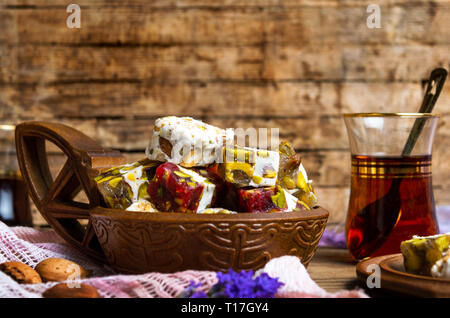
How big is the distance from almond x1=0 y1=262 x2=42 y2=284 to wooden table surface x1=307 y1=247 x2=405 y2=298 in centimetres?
46

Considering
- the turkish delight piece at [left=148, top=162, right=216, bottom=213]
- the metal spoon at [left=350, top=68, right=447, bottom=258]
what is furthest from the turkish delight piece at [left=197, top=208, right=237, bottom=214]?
the metal spoon at [left=350, top=68, right=447, bottom=258]

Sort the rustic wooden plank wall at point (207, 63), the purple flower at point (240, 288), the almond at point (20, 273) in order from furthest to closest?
the rustic wooden plank wall at point (207, 63), the almond at point (20, 273), the purple flower at point (240, 288)

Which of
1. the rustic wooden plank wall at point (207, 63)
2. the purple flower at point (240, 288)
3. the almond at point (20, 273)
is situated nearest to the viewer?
the purple flower at point (240, 288)

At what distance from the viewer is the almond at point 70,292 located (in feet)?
2.30

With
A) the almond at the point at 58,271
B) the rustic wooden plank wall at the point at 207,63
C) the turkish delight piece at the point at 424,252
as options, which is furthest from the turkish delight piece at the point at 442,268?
the rustic wooden plank wall at the point at 207,63

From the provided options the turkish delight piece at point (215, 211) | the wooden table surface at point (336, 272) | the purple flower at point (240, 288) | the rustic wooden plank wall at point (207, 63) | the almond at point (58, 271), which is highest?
the rustic wooden plank wall at point (207, 63)

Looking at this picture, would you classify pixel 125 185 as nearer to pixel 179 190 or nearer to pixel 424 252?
pixel 179 190

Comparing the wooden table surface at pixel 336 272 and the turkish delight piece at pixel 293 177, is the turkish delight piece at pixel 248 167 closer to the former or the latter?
the turkish delight piece at pixel 293 177

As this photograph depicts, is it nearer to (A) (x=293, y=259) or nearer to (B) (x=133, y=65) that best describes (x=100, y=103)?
(B) (x=133, y=65)

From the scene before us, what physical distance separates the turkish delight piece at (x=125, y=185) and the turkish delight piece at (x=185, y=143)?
4 cm

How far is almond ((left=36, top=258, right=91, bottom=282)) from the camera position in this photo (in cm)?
86

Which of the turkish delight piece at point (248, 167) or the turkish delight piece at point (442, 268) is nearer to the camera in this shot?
the turkish delight piece at point (442, 268)
